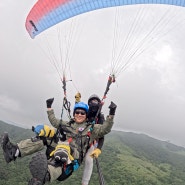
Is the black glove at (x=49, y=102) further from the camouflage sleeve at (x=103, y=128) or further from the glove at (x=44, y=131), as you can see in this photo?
the camouflage sleeve at (x=103, y=128)

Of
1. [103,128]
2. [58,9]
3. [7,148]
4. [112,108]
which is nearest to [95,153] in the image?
[103,128]

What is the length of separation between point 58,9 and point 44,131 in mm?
4874

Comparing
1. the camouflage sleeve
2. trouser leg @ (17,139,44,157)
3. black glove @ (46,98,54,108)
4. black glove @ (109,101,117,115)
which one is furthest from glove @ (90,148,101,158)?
black glove @ (46,98,54,108)

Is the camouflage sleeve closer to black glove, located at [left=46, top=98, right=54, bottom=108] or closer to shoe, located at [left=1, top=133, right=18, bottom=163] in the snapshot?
black glove, located at [left=46, top=98, right=54, bottom=108]

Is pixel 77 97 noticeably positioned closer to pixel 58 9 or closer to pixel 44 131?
pixel 44 131

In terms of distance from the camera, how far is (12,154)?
18.2 ft

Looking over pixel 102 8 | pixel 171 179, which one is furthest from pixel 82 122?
pixel 171 179

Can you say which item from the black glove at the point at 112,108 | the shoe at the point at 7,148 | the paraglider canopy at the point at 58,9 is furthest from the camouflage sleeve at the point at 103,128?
the paraglider canopy at the point at 58,9

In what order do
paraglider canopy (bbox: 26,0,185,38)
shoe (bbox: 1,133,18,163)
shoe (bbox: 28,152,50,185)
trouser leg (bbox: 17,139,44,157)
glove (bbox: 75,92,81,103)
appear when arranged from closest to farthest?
shoe (bbox: 28,152,50,185)
shoe (bbox: 1,133,18,163)
trouser leg (bbox: 17,139,44,157)
glove (bbox: 75,92,81,103)
paraglider canopy (bbox: 26,0,185,38)

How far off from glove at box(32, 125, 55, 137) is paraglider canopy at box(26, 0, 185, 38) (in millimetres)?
4346

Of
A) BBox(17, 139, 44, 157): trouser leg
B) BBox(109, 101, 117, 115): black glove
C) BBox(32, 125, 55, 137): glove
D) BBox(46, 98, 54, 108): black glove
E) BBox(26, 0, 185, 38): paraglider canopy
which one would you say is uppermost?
BBox(26, 0, 185, 38): paraglider canopy

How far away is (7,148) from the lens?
5520 mm

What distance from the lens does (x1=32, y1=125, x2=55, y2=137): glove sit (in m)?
5.96

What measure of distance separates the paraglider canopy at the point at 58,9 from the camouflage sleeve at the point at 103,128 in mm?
3903
